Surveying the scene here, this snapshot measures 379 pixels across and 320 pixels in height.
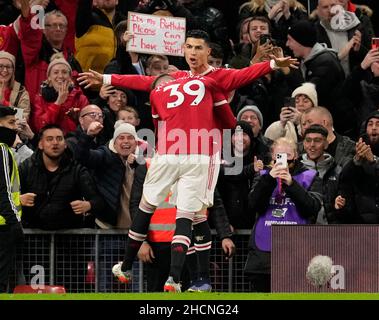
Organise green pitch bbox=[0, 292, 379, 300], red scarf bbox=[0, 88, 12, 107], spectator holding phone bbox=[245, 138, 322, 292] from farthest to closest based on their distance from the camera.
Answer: red scarf bbox=[0, 88, 12, 107], spectator holding phone bbox=[245, 138, 322, 292], green pitch bbox=[0, 292, 379, 300]

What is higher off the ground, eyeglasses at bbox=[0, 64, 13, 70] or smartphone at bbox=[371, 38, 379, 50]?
smartphone at bbox=[371, 38, 379, 50]

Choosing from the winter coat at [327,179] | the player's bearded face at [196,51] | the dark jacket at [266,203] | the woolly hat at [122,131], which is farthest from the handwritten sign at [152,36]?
the player's bearded face at [196,51]

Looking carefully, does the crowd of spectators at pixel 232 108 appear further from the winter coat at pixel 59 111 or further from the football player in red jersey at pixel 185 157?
the football player in red jersey at pixel 185 157

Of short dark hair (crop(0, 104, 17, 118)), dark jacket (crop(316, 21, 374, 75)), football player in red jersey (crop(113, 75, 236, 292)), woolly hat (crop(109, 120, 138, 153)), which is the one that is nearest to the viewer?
football player in red jersey (crop(113, 75, 236, 292))

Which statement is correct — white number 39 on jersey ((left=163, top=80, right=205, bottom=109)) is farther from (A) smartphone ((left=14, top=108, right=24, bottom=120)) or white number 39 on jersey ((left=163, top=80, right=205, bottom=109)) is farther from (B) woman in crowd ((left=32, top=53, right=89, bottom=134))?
(B) woman in crowd ((left=32, top=53, right=89, bottom=134))

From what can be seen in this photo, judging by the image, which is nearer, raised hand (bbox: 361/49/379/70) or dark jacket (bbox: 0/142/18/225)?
dark jacket (bbox: 0/142/18/225)

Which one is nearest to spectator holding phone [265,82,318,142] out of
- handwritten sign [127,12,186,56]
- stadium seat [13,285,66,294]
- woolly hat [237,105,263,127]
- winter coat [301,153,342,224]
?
woolly hat [237,105,263,127]

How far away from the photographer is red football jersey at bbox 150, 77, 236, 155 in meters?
14.7

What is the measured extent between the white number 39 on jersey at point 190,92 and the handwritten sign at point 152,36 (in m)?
3.30

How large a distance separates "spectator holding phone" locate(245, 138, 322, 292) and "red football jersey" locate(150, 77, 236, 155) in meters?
0.76

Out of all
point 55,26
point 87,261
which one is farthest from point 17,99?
point 87,261

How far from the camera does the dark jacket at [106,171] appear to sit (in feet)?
54.1

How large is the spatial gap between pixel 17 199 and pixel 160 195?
164 centimetres

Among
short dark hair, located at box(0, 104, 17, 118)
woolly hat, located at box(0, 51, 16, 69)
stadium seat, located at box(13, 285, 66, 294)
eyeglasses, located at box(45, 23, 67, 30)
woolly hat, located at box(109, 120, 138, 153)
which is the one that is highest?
eyeglasses, located at box(45, 23, 67, 30)
